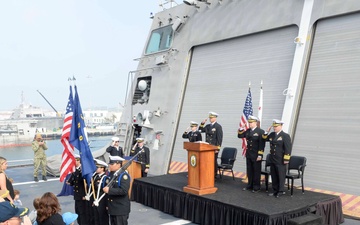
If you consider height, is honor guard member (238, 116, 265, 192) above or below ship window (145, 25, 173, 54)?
below

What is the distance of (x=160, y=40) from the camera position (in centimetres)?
1198

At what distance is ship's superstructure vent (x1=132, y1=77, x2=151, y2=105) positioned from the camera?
1188 cm

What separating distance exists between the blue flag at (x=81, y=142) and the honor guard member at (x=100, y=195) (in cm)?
21

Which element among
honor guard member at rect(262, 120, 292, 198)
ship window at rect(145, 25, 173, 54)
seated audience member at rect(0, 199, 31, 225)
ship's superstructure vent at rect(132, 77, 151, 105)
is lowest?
seated audience member at rect(0, 199, 31, 225)

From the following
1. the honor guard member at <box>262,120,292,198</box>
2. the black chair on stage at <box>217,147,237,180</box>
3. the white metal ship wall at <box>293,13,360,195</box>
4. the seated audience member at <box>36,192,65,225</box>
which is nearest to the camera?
the seated audience member at <box>36,192,65,225</box>

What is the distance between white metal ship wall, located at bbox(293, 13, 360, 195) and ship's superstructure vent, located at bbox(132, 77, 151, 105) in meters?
6.00

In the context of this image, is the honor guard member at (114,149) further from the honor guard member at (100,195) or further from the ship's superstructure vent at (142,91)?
the ship's superstructure vent at (142,91)

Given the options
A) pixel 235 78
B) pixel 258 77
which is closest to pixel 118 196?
pixel 258 77

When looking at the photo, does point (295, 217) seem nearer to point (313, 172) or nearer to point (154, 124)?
point (313, 172)

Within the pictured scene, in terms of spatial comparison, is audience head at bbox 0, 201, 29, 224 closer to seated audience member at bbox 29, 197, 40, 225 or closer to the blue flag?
seated audience member at bbox 29, 197, 40, 225

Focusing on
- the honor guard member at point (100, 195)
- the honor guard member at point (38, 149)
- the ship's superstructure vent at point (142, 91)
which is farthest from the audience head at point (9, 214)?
the ship's superstructure vent at point (142, 91)

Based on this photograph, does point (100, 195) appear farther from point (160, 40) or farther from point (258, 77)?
point (160, 40)

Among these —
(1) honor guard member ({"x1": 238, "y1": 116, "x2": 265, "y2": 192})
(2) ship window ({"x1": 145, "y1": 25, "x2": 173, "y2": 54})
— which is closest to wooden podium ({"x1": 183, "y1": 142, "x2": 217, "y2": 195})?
(1) honor guard member ({"x1": 238, "y1": 116, "x2": 265, "y2": 192})

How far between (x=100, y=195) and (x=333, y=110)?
16.4 feet
